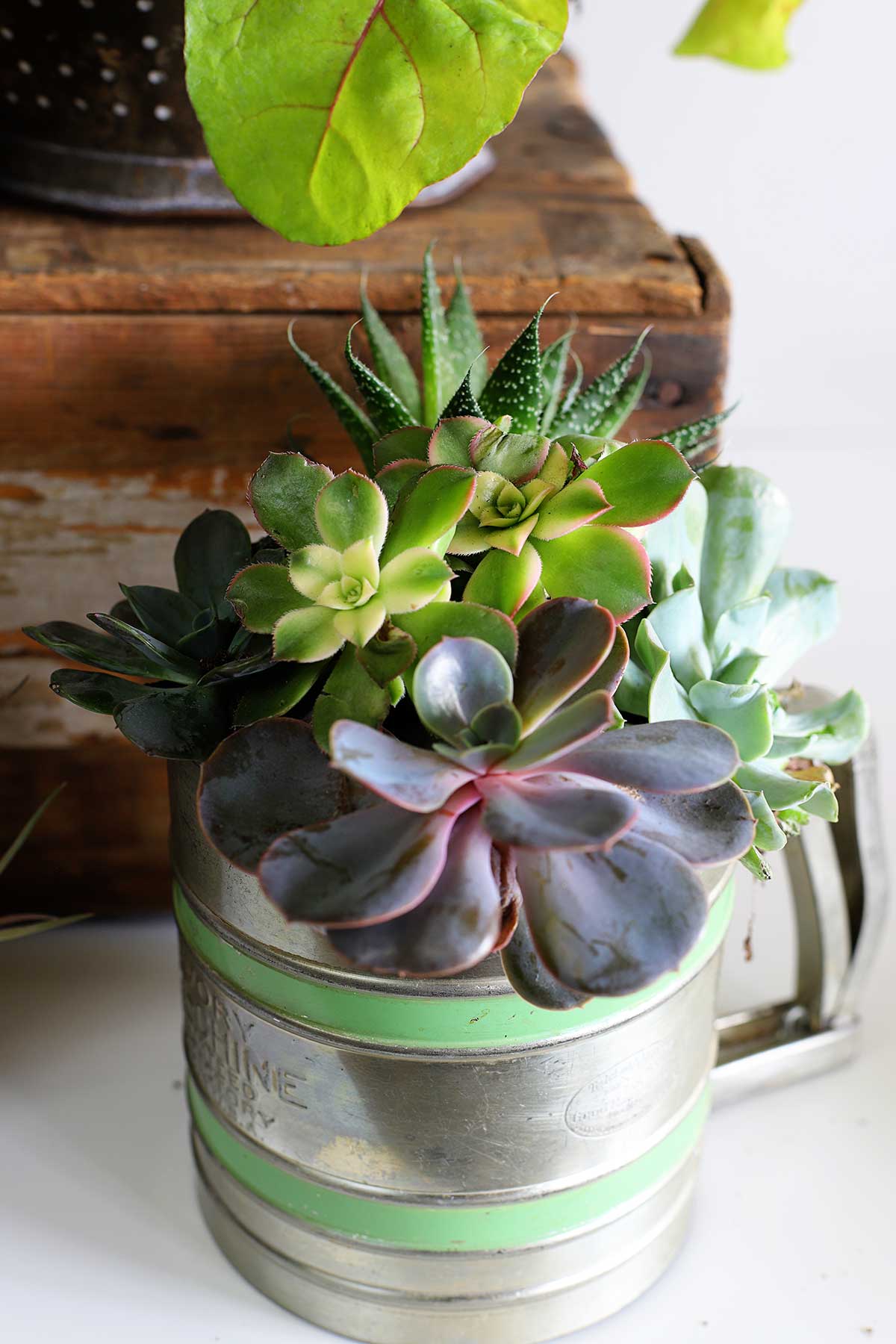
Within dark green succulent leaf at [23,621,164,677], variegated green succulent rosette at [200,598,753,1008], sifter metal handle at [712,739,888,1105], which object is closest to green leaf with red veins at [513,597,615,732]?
variegated green succulent rosette at [200,598,753,1008]

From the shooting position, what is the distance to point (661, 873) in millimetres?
298

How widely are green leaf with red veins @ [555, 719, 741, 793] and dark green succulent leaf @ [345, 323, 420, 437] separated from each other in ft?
0.37

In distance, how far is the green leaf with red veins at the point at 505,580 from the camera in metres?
0.33

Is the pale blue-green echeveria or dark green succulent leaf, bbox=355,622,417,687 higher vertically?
the pale blue-green echeveria

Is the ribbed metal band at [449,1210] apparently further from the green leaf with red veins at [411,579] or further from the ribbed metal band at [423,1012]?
the green leaf with red veins at [411,579]

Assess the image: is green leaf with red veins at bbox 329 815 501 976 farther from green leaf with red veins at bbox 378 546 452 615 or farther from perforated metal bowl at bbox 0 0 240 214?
perforated metal bowl at bbox 0 0 240 214

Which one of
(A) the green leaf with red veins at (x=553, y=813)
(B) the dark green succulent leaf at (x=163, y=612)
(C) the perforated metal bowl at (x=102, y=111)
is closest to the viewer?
(A) the green leaf with red veins at (x=553, y=813)

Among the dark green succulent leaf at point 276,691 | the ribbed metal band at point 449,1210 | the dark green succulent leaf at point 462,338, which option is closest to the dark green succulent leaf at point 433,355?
the dark green succulent leaf at point 462,338

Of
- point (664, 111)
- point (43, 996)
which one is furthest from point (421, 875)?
point (664, 111)

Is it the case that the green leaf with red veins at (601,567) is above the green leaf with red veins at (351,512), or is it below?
below

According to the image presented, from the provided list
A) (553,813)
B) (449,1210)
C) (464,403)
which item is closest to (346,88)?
(464,403)

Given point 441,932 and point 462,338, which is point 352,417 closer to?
point 462,338

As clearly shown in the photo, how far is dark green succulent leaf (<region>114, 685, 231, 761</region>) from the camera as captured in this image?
345 millimetres

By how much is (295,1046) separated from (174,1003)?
8.1 inches
